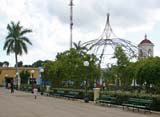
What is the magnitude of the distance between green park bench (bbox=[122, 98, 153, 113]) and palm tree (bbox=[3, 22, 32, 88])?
54.2m

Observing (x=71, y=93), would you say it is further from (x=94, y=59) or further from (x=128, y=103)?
(x=128, y=103)

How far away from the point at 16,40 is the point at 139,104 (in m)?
56.5

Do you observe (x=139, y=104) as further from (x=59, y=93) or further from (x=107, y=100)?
(x=59, y=93)

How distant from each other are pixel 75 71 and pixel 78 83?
1.96 meters

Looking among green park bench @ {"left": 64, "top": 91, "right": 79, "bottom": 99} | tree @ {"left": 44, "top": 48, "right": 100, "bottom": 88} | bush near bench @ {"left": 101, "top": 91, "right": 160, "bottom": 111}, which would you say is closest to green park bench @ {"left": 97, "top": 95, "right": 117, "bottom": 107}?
bush near bench @ {"left": 101, "top": 91, "right": 160, "bottom": 111}

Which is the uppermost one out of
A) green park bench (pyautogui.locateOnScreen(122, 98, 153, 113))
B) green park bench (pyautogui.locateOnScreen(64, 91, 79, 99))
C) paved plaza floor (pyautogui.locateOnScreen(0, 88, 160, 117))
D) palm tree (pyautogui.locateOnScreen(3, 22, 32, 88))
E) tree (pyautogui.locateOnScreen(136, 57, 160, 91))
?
palm tree (pyautogui.locateOnScreen(3, 22, 32, 88))

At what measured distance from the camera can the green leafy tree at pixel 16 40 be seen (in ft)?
264

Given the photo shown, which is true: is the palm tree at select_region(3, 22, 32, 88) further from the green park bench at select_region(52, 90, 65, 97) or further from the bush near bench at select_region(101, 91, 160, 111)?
the bush near bench at select_region(101, 91, 160, 111)

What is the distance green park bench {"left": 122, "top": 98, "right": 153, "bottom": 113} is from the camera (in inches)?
990

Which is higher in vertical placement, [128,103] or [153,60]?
[153,60]

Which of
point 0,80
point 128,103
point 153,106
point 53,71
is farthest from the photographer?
point 0,80

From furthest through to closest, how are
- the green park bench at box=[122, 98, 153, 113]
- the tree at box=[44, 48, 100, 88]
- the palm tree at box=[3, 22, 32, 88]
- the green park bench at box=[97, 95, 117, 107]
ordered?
the palm tree at box=[3, 22, 32, 88] → the tree at box=[44, 48, 100, 88] → the green park bench at box=[97, 95, 117, 107] → the green park bench at box=[122, 98, 153, 113]

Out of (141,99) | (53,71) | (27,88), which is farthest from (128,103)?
(27,88)

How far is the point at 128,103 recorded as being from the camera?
28.5 metres
